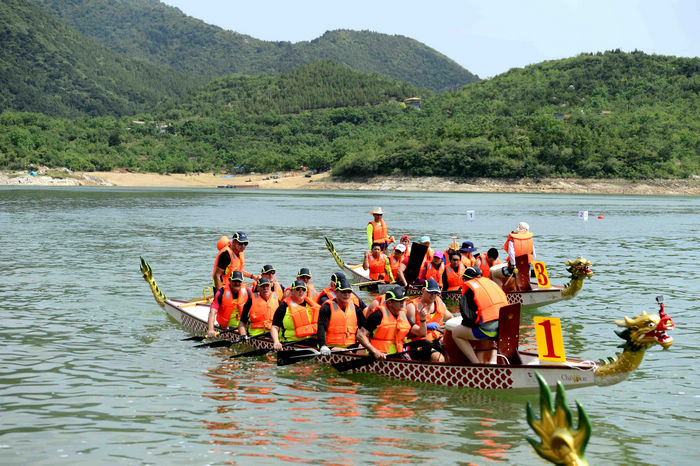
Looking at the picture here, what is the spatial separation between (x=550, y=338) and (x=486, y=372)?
1.21 metres

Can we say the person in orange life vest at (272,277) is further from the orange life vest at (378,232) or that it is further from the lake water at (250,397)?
the orange life vest at (378,232)

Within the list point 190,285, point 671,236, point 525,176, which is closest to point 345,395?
point 190,285

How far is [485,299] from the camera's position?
433 inches

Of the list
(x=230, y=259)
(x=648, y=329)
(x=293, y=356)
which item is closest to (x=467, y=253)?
(x=230, y=259)

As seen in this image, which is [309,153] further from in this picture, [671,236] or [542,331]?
[542,331]

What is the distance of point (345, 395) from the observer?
12.4 metres

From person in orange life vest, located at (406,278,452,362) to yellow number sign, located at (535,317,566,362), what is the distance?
223 centimetres

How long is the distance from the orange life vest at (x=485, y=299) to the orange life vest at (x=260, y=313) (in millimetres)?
5381

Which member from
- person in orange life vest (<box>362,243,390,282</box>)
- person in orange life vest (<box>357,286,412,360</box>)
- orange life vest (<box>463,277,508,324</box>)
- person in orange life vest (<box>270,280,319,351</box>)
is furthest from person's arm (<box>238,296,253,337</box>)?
person in orange life vest (<box>362,243,390,282</box>)

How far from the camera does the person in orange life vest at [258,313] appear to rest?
15.0 metres

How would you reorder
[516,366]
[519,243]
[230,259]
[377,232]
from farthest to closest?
[377,232] < [519,243] < [230,259] < [516,366]

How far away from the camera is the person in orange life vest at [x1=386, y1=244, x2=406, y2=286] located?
2152 cm

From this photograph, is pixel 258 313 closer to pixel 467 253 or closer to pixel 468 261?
pixel 467 253

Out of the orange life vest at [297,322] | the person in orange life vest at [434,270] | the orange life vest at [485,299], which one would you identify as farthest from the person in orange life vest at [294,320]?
the person in orange life vest at [434,270]
